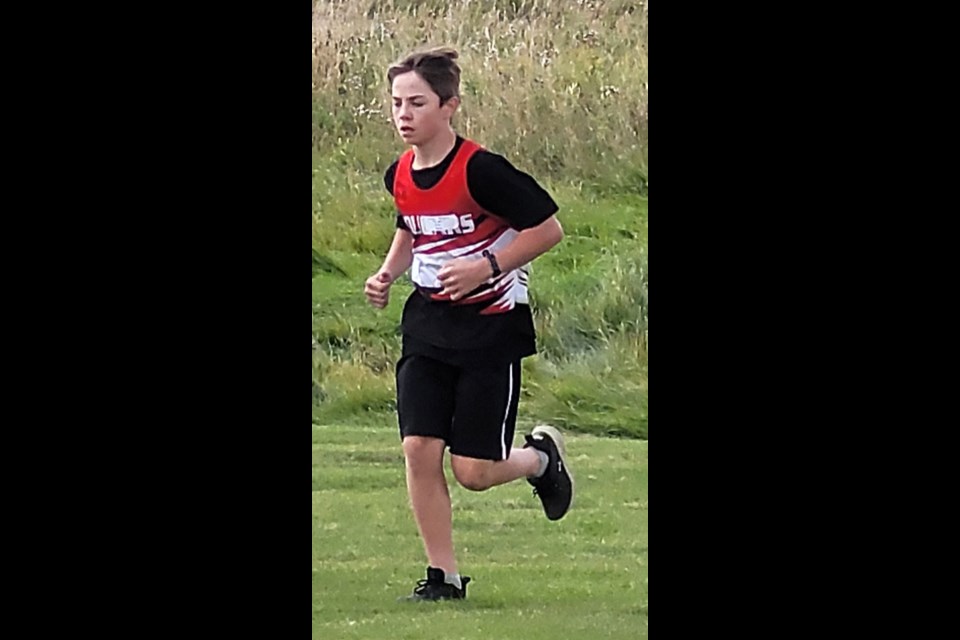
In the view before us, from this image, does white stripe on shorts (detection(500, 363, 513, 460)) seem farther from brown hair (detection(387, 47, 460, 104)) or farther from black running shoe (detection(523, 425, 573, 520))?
brown hair (detection(387, 47, 460, 104))

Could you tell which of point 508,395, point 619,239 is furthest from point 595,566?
point 619,239

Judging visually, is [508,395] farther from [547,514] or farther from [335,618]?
[335,618]

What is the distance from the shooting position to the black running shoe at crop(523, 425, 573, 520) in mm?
4684

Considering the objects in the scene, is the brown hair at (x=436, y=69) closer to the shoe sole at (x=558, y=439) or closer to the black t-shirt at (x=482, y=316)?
the black t-shirt at (x=482, y=316)

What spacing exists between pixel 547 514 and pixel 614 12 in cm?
127

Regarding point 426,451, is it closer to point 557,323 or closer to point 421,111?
point 557,323

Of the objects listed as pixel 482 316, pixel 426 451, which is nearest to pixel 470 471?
pixel 426 451

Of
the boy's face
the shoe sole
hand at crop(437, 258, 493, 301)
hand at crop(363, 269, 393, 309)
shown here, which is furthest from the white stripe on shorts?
the boy's face

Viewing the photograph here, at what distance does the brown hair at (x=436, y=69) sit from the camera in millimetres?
4609

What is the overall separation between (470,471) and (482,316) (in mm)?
382

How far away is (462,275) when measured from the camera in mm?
4574

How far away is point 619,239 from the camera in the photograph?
4.73 m

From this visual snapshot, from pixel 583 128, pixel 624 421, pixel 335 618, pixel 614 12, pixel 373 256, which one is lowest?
pixel 335 618

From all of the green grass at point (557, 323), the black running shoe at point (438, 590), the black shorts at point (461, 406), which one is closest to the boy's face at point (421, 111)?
the green grass at point (557, 323)
